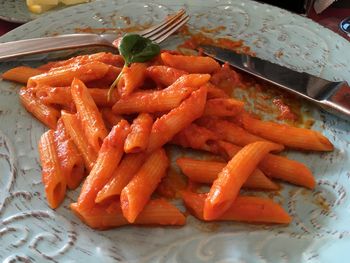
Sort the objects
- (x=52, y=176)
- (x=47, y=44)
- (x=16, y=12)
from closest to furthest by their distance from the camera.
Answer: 1. (x=52, y=176)
2. (x=47, y=44)
3. (x=16, y=12)

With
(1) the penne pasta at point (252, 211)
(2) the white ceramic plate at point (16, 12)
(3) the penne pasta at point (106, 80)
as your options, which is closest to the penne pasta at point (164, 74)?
(3) the penne pasta at point (106, 80)

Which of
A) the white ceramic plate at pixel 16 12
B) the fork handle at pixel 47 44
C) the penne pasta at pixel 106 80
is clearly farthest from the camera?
the white ceramic plate at pixel 16 12

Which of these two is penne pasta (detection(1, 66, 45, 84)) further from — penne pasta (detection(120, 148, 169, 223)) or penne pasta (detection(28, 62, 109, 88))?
penne pasta (detection(120, 148, 169, 223))

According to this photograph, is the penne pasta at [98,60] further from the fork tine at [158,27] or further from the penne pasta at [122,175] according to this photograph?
the penne pasta at [122,175]

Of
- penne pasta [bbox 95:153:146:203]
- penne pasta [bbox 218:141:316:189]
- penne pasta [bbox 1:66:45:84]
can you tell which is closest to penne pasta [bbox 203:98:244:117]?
penne pasta [bbox 218:141:316:189]

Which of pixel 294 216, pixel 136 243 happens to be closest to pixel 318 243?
pixel 294 216

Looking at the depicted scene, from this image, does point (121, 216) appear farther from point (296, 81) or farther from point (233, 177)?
point (296, 81)

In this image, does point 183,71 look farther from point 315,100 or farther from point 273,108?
point 315,100

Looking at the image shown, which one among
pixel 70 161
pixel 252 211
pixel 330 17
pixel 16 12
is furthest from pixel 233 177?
pixel 16 12
